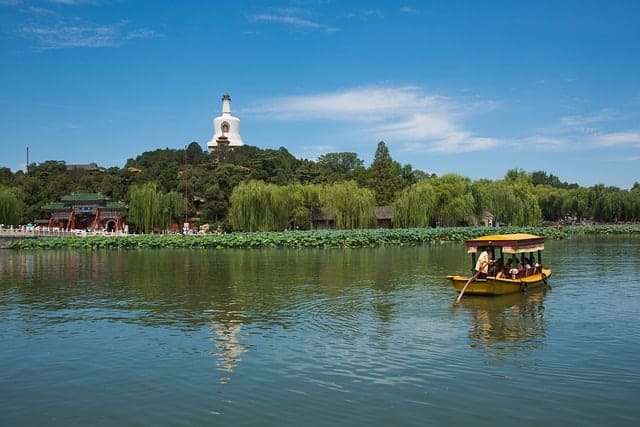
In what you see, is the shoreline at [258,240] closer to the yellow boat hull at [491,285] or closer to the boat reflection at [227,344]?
the yellow boat hull at [491,285]

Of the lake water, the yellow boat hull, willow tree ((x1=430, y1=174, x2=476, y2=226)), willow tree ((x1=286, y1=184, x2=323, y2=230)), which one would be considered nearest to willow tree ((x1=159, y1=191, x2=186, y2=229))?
willow tree ((x1=286, y1=184, x2=323, y2=230))

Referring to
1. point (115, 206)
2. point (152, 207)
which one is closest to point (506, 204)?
point (152, 207)

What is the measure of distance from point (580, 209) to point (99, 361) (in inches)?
2729

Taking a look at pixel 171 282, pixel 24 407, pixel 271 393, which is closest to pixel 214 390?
pixel 271 393

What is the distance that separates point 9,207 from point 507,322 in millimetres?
47111

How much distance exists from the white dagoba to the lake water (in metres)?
61.9

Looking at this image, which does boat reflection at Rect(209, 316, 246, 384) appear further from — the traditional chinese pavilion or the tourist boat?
the traditional chinese pavilion

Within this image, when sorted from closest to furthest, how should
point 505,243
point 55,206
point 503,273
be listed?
point 505,243 → point 503,273 → point 55,206

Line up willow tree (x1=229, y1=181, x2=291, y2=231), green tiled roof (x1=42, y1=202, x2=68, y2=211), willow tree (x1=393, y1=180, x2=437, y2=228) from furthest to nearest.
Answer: green tiled roof (x1=42, y1=202, x2=68, y2=211), willow tree (x1=393, y1=180, x2=437, y2=228), willow tree (x1=229, y1=181, x2=291, y2=231)

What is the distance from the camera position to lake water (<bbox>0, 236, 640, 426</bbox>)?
7547 millimetres

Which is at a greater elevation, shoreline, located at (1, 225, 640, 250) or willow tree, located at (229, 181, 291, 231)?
willow tree, located at (229, 181, 291, 231)

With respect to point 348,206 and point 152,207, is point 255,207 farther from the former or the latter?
point 152,207

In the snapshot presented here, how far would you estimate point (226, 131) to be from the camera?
82.4 meters

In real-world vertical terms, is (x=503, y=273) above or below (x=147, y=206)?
below
